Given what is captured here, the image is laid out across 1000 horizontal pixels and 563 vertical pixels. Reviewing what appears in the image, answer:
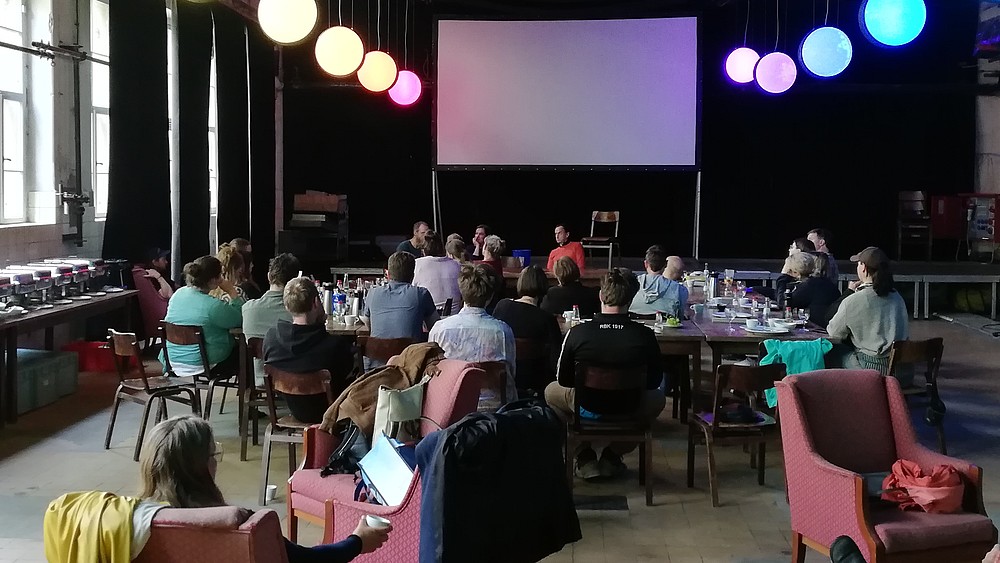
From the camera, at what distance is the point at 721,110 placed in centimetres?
1410

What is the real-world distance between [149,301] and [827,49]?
6036 millimetres

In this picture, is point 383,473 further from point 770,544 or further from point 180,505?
point 770,544

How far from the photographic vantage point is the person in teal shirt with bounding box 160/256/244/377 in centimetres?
627

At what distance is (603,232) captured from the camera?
46.2 ft

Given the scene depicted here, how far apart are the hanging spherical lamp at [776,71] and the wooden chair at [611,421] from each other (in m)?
5.54

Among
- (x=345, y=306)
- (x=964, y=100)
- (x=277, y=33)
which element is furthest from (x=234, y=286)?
(x=964, y=100)

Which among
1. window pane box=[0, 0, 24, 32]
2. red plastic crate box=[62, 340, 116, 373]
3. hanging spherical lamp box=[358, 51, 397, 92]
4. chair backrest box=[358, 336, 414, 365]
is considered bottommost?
red plastic crate box=[62, 340, 116, 373]

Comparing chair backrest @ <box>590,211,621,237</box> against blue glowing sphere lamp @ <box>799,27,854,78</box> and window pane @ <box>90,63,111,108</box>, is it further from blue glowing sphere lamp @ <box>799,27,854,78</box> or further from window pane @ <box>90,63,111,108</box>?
window pane @ <box>90,63,111,108</box>

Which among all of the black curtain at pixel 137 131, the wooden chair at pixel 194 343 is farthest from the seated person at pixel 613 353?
the black curtain at pixel 137 131

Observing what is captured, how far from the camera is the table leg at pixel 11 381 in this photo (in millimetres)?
6664

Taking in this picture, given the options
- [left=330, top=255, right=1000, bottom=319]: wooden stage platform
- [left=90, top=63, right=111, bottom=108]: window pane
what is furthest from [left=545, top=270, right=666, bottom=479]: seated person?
[left=330, top=255, right=1000, bottom=319]: wooden stage platform

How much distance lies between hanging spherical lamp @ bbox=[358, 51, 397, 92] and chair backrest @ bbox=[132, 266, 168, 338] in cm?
260

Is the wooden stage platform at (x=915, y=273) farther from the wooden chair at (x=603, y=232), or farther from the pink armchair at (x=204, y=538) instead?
the pink armchair at (x=204, y=538)

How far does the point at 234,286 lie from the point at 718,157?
8726mm
